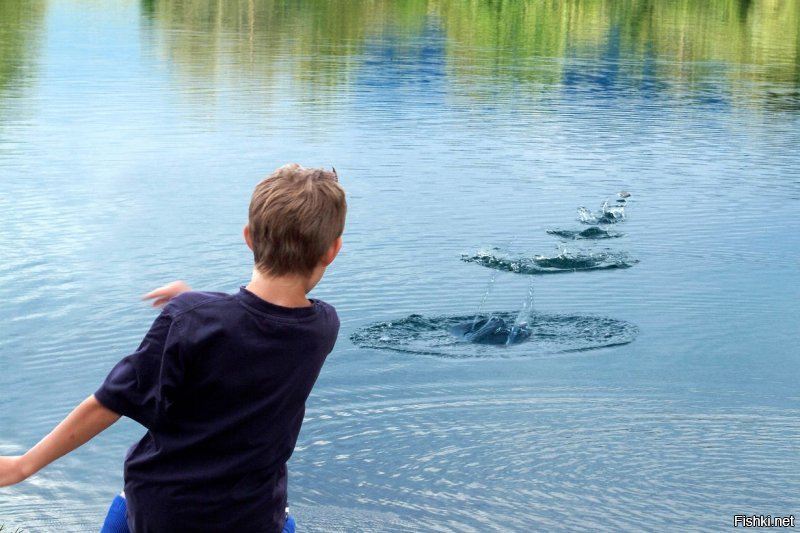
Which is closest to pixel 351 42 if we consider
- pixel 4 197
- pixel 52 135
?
pixel 52 135

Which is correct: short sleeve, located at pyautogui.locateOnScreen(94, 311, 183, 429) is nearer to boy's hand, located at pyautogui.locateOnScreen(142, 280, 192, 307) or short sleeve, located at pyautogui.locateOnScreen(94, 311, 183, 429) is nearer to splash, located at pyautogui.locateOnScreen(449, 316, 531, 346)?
boy's hand, located at pyautogui.locateOnScreen(142, 280, 192, 307)

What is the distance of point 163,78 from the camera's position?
90.2 ft

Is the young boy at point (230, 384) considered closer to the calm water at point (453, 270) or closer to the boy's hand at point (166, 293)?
the boy's hand at point (166, 293)

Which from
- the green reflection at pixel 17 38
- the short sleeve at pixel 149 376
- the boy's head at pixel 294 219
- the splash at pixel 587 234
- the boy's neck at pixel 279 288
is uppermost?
the green reflection at pixel 17 38

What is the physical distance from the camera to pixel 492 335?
959 cm

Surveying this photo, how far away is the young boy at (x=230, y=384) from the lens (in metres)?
2.80

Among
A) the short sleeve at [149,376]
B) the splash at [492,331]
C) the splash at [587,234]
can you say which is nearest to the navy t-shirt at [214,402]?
the short sleeve at [149,376]

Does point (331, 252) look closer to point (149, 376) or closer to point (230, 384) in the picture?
point (230, 384)

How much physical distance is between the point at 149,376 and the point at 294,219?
493 millimetres

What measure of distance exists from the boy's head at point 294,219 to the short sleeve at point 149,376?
0.91 feet

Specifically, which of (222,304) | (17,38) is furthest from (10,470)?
(17,38)

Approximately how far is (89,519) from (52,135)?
13.8 meters

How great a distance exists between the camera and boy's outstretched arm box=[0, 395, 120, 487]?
2.79 meters

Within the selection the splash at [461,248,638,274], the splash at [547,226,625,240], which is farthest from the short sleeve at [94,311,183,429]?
the splash at [547,226,625,240]
